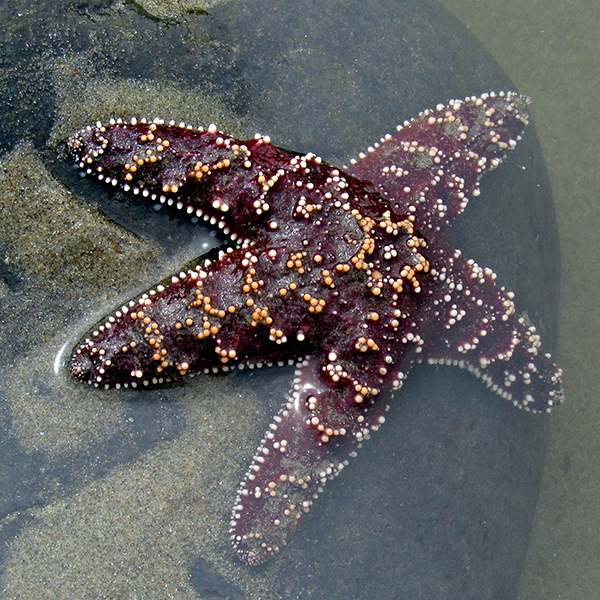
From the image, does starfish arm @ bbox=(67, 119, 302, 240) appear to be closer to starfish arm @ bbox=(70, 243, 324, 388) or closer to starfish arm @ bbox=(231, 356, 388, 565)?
starfish arm @ bbox=(70, 243, 324, 388)

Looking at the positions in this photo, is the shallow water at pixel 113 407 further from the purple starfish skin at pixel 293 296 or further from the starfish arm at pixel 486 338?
the starfish arm at pixel 486 338

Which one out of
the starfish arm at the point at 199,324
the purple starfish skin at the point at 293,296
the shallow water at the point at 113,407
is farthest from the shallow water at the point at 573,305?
the starfish arm at the point at 199,324

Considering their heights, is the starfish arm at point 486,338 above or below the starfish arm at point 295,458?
above

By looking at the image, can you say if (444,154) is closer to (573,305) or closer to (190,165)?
(190,165)

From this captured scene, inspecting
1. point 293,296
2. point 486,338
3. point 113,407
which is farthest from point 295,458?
point 486,338

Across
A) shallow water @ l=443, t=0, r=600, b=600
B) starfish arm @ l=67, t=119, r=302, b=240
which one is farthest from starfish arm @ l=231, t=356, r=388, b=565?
shallow water @ l=443, t=0, r=600, b=600

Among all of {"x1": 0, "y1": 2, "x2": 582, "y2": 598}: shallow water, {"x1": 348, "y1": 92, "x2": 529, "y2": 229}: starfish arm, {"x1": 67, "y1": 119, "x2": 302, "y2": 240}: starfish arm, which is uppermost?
{"x1": 348, "y1": 92, "x2": 529, "y2": 229}: starfish arm
